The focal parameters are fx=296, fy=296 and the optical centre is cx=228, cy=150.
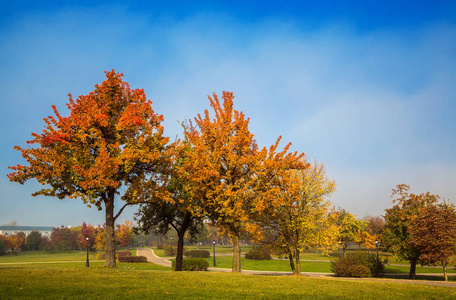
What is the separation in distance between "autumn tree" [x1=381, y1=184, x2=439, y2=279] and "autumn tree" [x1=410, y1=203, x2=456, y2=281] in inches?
47.3

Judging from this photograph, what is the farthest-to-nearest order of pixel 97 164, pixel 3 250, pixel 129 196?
pixel 3 250
pixel 129 196
pixel 97 164

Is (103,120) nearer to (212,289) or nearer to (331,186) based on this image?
(212,289)

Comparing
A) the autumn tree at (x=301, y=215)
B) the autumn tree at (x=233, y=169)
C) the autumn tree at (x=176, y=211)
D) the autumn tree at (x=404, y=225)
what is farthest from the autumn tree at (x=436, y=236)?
the autumn tree at (x=176, y=211)

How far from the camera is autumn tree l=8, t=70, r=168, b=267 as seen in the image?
1747 cm

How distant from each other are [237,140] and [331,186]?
31.0 ft

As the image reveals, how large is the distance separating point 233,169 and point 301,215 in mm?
7279

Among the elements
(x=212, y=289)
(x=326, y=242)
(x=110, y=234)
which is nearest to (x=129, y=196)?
(x=110, y=234)

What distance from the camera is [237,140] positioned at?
67.7 feet

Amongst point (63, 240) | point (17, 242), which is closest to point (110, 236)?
point (63, 240)

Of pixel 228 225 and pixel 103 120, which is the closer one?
pixel 103 120

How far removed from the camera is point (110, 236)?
65.4 ft

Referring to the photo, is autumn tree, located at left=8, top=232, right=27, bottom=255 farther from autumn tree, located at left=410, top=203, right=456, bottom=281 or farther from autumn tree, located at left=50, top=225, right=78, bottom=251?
autumn tree, located at left=410, top=203, right=456, bottom=281

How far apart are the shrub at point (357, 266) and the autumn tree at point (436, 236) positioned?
439 centimetres

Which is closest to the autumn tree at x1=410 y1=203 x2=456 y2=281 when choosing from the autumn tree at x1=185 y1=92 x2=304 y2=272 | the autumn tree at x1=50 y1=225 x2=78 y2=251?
the autumn tree at x1=185 y1=92 x2=304 y2=272
